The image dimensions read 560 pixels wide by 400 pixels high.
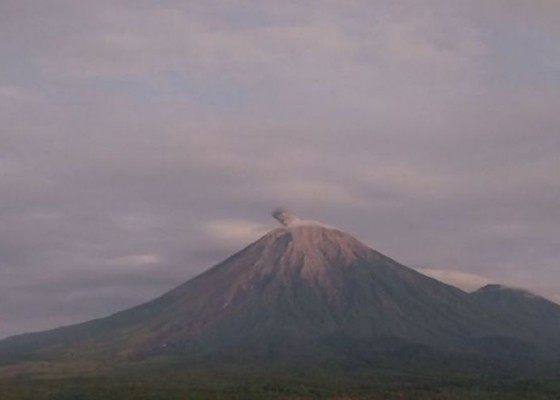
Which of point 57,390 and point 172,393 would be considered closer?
point 172,393

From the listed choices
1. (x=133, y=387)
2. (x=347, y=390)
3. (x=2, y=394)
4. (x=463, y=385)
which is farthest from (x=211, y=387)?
(x=463, y=385)

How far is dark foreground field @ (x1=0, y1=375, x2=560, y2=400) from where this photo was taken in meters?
146

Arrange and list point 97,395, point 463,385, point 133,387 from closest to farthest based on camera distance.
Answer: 1. point 97,395
2. point 133,387
3. point 463,385

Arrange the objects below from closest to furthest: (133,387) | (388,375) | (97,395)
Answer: (97,395), (133,387), (388,375)

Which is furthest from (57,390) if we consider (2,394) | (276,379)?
(276,379)

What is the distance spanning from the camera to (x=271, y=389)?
152500 millimetres

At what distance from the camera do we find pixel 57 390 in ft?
513

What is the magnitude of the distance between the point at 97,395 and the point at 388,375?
Answer: 73.6m

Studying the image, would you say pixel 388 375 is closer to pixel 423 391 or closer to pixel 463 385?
pixel 463 385

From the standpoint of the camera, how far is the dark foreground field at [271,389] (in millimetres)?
146125

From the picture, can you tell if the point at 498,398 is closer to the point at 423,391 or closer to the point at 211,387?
the point at 423,391

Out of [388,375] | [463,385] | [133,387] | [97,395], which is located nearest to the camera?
[97,395]

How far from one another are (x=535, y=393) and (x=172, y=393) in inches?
2349

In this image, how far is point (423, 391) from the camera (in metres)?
155
